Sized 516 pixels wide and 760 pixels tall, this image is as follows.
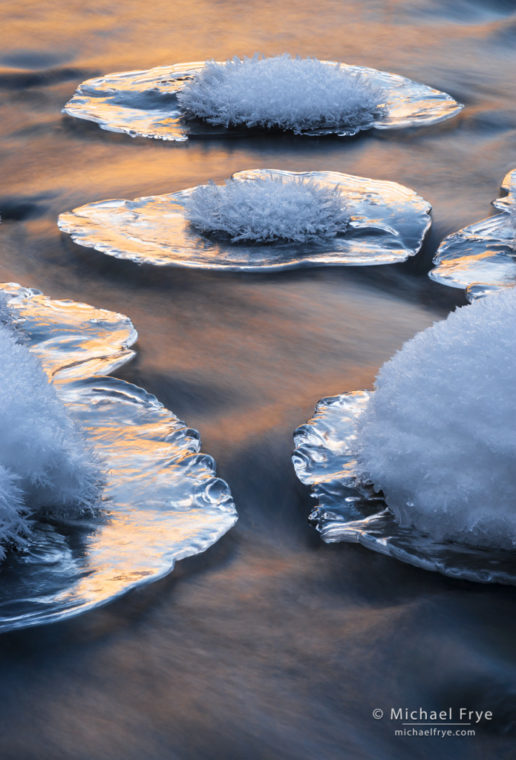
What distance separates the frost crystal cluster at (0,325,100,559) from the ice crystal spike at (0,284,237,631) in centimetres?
3

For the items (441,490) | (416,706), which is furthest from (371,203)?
(416,706)

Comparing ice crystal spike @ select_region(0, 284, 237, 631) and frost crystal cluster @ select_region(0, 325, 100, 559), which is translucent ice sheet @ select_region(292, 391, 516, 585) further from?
frost crystal cluster @ select_region(0, 325, 100, 559)

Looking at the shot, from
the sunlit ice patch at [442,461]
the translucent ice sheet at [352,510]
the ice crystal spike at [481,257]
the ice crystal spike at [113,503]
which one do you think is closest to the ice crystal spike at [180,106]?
the ice crystal spike at [481,257]

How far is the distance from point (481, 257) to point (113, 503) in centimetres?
130

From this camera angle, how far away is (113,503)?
1194 millimetres

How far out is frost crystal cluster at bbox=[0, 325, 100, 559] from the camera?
41.9 inches

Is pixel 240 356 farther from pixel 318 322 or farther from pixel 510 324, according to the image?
pixel 510 324

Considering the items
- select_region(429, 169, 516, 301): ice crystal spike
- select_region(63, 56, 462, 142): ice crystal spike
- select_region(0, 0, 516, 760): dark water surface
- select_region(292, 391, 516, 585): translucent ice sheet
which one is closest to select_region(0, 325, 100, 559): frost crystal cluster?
select_region(0, 0, 516, 760): dark water surface

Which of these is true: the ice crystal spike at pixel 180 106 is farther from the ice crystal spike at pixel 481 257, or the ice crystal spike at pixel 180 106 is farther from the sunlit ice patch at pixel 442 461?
the sunlit ice patch at pixel 442 461

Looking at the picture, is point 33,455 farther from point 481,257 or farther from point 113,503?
point 481,257

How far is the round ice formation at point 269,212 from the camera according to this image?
2.13m

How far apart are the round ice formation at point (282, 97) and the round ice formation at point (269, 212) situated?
0.82m

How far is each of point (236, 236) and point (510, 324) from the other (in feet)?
3.52

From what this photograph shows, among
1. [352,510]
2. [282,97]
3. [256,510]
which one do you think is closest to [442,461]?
[352,510]
